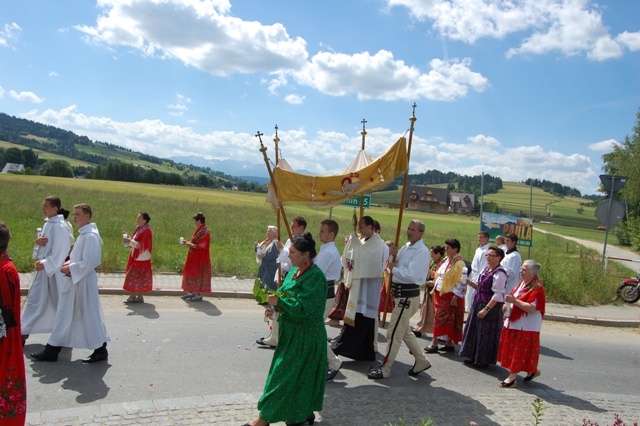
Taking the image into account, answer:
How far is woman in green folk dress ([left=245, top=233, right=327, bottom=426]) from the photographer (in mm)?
4652

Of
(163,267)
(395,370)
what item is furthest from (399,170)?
(163,267)

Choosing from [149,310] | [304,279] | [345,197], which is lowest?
[149,310]

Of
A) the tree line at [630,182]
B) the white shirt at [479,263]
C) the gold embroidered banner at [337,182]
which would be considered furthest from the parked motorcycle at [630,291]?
the tree line at [630,182]

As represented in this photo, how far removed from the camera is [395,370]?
7.25m

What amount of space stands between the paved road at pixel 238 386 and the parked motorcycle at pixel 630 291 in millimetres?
6200

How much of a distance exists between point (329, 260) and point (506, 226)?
7919 millimetres

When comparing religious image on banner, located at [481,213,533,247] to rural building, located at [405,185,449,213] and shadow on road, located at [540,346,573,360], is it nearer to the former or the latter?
shadow on road, located at [540,346,573,360]

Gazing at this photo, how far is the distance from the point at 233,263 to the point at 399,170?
842 centimetres

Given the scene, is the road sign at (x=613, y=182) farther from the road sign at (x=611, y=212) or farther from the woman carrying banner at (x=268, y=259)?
the woman carrying banner at (x=268, y=259)

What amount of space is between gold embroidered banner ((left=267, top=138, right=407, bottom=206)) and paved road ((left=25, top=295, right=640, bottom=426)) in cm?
236

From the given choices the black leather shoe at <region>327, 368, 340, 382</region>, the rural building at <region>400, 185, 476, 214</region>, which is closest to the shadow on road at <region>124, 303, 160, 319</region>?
the black leather shoe at <region>327, 368, 340, 382</region>

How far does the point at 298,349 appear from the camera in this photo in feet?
15.5

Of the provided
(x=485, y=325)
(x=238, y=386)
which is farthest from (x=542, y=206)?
(x=238, y=386)

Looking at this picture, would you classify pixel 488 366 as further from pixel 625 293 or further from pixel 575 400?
pixel 625 293
